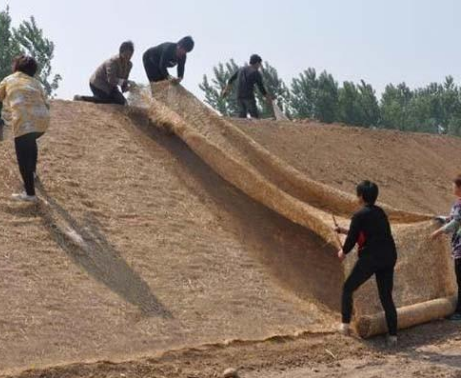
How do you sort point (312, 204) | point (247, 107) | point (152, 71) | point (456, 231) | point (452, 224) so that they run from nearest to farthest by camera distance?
point (452, 224) → point (456, 231) → point (312, 204) → point (152, 71) → point (247, 107)

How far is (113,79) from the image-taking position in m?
12.4

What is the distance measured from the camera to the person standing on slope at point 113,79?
12211 millimetres

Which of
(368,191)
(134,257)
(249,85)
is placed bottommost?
(134,257)

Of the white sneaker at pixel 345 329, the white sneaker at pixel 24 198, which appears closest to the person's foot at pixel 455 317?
the white sneaker at pixel 345 329

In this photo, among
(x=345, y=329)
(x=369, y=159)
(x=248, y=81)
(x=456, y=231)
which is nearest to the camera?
(x=345, y=329)

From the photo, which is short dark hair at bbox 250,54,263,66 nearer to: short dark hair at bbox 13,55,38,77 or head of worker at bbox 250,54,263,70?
head of worker at bbox 250,54,263,70

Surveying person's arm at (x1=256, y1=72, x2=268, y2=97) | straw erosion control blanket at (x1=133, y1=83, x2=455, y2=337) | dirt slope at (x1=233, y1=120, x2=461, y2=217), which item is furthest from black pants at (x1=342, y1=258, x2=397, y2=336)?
person's arm at (x1=256, y1=72, x2=268, y2=97)

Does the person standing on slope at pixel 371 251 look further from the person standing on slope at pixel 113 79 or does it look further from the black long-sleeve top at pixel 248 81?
the black long-sleeve top at pixel 248 81

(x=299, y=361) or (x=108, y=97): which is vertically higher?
Answer: (x=108, y=97)

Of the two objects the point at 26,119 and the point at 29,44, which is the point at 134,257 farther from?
the point at 29,44

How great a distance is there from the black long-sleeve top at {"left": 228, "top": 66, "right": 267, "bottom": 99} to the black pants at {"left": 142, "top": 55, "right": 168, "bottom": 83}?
225cm

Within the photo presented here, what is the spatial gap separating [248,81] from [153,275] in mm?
7474

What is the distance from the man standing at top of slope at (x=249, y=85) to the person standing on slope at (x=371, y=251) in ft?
22.9

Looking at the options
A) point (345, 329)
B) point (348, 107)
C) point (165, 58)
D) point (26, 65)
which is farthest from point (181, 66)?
point (348, 107)
